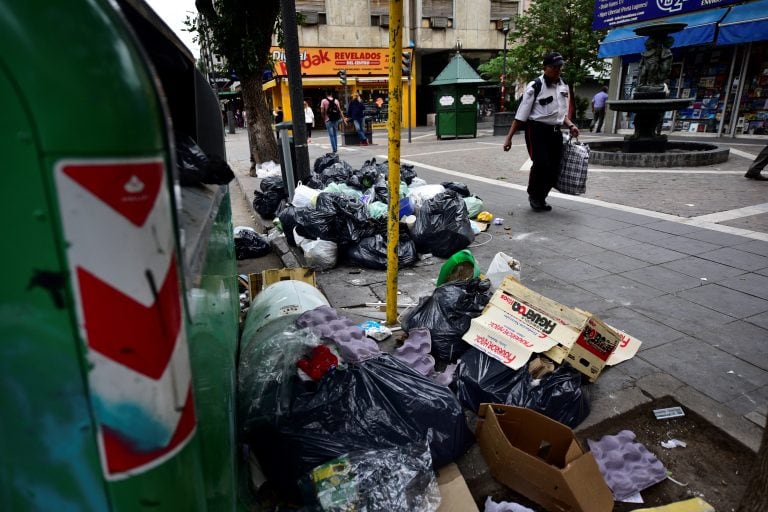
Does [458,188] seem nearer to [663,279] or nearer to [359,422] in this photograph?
[663,279]

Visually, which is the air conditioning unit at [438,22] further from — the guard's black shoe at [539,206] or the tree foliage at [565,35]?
the guard's black shoe at [539,206]

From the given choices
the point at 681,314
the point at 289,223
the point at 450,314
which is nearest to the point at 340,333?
the point at 450,314

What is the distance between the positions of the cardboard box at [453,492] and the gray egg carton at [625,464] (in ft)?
2.08

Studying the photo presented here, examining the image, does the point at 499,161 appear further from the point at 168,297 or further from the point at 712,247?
the point at 168,297

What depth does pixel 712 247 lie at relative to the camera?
177 inches

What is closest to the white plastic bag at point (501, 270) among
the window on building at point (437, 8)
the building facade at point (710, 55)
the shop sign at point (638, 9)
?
the building facade at point (710, 55)

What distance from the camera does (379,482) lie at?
1.75 m

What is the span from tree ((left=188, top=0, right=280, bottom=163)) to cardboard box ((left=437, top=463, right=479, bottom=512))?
9.29 m

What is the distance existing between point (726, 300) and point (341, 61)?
2611cm

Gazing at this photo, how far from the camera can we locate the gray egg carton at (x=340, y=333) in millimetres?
2291

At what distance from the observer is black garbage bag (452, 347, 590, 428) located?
7.57 ft

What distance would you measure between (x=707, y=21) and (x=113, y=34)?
16646 millimetres

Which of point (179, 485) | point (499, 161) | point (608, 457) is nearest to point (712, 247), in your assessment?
point (608, 457)

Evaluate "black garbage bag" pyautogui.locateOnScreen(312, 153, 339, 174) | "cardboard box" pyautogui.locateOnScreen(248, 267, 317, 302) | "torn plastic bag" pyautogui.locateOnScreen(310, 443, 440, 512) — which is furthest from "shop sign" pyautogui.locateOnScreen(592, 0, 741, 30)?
"torn plastic bag" pyautogui.locateOnScreen(310, 443, 440, 512)
